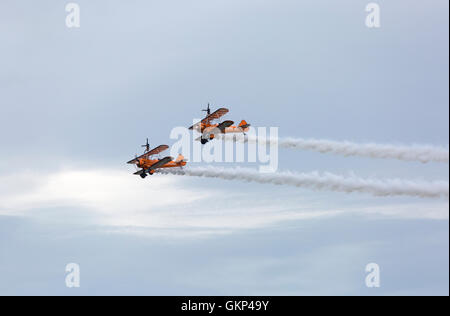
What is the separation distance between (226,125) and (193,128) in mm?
5211

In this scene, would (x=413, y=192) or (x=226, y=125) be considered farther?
(x=226, y=125)

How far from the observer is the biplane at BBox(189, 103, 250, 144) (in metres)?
91.5

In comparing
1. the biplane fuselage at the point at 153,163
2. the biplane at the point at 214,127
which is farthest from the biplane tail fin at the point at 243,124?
the biplane fuselage at the point at 153,163

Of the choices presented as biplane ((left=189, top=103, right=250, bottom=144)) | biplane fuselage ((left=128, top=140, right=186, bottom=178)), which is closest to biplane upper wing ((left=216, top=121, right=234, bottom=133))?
biplane ((left=189, top=103, right=250, bottom=144))

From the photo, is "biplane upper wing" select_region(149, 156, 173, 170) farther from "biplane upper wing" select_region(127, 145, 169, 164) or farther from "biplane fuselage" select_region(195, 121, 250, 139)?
"biplane fuselage" select_region(195, 121, 250, 139)

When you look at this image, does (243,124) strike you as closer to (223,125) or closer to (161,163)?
(223,125)

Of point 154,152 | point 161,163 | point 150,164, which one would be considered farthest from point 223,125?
point 154,152

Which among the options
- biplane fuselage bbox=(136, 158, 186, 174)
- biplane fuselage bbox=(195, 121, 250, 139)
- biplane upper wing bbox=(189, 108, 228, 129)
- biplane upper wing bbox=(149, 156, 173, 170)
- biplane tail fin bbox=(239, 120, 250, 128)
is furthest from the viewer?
biplane tail fin bbox=(239, 120, 250, 128)

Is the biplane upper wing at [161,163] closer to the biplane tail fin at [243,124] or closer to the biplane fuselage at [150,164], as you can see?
the biplane fuselage at [150,164]
